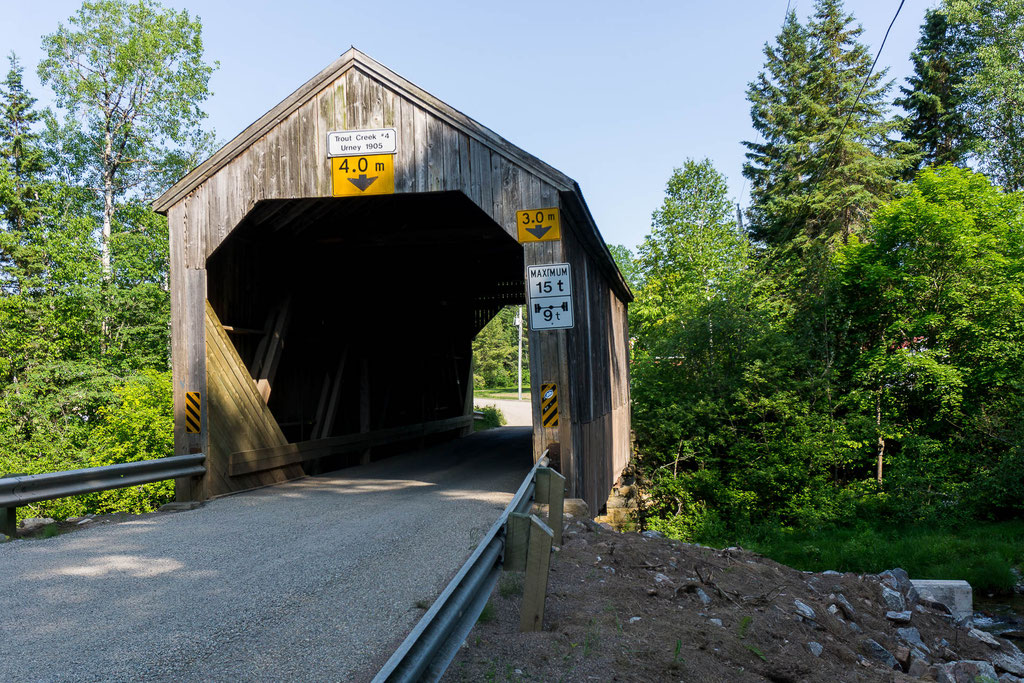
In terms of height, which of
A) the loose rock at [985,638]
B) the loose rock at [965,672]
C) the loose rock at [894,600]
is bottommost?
the loose rock at [985,638]

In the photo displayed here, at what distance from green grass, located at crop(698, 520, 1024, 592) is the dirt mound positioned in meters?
3.13

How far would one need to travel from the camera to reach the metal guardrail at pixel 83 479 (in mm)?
5992

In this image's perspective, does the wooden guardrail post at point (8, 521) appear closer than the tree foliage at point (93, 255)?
Yes

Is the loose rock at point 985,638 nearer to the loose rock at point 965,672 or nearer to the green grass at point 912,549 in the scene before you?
the loose rock at point 965,672

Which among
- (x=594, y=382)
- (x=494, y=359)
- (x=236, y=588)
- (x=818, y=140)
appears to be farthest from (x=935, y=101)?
(x=494, y=359)

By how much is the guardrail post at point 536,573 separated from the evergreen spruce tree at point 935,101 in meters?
25.9

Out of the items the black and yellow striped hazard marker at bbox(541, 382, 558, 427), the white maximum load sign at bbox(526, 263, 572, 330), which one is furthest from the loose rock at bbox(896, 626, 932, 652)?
the white maximum load sign at bbox(526, 263, 572, 330)

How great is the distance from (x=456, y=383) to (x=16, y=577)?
14.1 meters

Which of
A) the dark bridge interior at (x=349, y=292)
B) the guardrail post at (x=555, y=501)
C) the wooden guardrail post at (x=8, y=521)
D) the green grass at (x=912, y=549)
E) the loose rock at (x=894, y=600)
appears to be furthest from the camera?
the green grass at (x=912, y=549)

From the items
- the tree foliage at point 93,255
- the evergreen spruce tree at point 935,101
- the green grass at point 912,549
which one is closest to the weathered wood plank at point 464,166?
the green grass at point 912,549

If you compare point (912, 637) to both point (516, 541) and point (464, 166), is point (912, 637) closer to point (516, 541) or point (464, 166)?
point (516, 541)

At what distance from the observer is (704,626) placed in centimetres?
433

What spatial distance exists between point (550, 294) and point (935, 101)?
75.0ft

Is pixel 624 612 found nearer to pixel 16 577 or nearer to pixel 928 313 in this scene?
pixel 16 577
